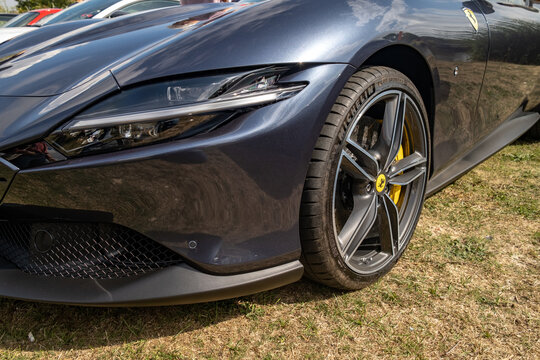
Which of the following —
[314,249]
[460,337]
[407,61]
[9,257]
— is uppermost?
[407,61]

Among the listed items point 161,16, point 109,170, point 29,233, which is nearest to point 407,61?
point 161,16

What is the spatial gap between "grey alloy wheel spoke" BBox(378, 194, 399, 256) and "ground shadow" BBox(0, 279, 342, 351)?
11.2 inches

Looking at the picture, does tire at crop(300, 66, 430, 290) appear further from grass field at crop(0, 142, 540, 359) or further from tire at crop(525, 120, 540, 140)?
tire at crop(525, 120, 540, 140)

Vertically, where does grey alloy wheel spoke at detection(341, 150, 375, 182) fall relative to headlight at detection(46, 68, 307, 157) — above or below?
below

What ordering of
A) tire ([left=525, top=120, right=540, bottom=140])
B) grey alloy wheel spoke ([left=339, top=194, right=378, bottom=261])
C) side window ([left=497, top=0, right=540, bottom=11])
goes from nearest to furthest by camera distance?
grey alloy wheel spoke ([left=339, top=194, right=378, bottom=261]) → side window ([left=497, top=0, right=540, bottom=11]) → tire ([left=525, top=120, right=540, bottom=140])

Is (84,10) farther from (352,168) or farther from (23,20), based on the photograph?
(352,168)

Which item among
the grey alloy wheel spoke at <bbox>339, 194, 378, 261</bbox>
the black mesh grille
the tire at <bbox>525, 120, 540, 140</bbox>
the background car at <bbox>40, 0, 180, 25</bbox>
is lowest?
the tire at <bbox>525, 120, 540, 140</bbox>

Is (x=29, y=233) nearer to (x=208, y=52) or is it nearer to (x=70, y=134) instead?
(x=70, y=134)

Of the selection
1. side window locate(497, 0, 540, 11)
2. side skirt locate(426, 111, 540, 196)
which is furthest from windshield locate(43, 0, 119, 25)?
side skirt locate(426, 111, 540, 196)

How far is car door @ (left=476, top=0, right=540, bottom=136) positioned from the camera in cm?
241

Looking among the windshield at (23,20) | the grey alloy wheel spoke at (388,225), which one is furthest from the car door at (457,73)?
the windshield at (23,20)

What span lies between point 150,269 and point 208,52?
672 mm

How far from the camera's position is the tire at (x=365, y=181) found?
1.58 meters

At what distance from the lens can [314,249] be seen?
1.62 m
